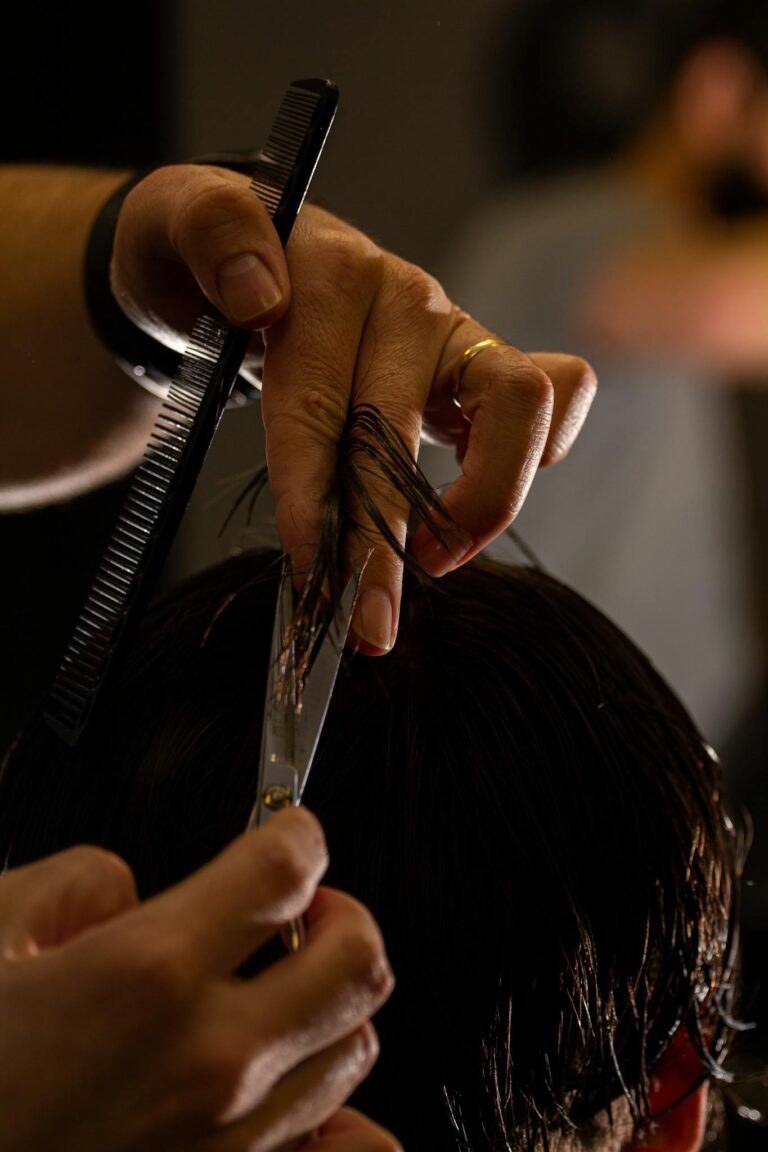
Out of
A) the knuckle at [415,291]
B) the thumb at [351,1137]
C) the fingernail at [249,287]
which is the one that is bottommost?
the thumb at [351,1137]

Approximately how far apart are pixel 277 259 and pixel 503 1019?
16.6 inches

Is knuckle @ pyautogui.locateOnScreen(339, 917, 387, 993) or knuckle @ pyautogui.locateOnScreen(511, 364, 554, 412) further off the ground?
knuckle @ pyautogui.locateOnScreen(511, 364, 554, 412)

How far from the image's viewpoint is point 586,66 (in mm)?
1923

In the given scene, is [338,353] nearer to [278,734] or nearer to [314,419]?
[314,419]

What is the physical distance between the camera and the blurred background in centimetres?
140

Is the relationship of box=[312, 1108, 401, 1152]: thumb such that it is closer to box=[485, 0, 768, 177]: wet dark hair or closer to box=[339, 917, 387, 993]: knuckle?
box=[339, 917, 387, 993]: knuckle

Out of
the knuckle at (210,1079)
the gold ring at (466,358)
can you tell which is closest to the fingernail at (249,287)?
the gold ring at (466,358)

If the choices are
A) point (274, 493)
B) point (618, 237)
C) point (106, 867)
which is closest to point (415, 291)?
point (274, 493)

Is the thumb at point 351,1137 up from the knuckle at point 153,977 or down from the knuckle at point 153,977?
down

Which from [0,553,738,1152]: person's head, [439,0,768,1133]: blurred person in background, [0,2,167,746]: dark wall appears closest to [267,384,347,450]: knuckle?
[0,553,738,1152]: person's head

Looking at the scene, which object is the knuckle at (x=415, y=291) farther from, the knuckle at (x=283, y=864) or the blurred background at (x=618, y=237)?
the blurred background at (x=618, y=237)

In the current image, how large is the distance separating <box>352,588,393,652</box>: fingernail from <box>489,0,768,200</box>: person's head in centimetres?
147

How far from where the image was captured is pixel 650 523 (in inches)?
77.4

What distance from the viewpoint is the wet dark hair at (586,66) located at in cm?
180
